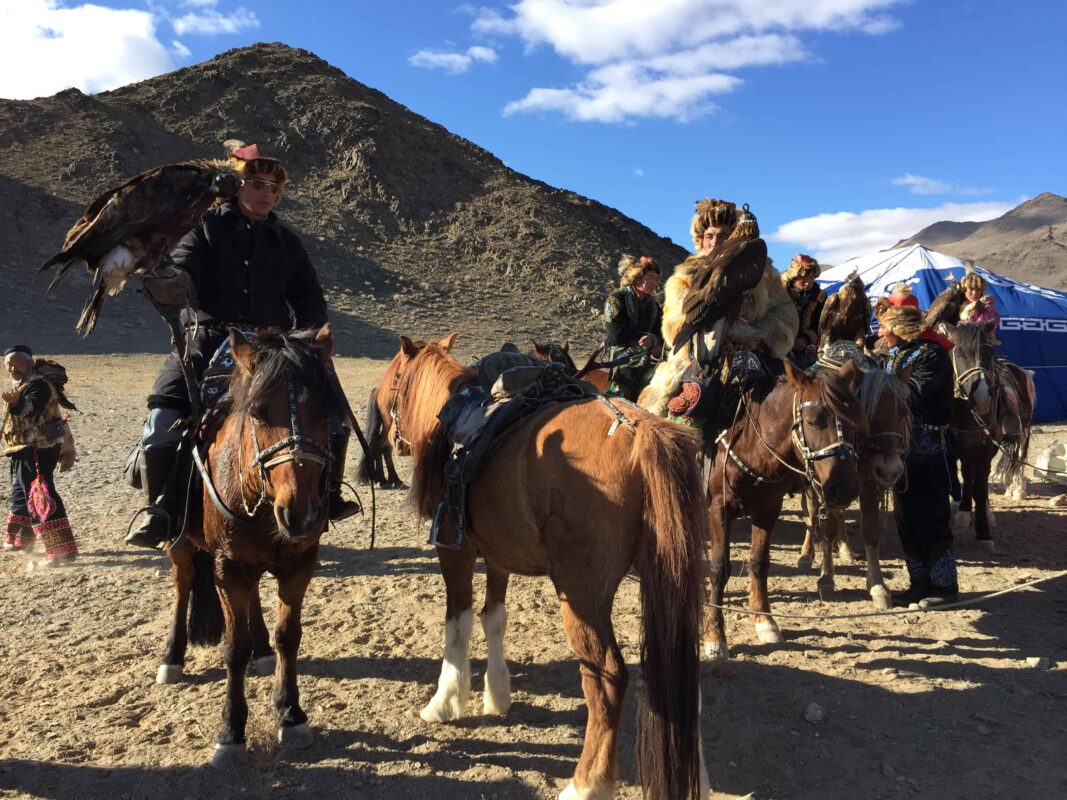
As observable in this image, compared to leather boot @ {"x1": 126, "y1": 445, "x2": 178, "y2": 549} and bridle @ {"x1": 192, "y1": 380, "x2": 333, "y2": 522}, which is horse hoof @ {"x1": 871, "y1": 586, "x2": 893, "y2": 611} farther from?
leather boot @ {"x1": 126, "y1": 445, "x2": 178, "y2": 549}

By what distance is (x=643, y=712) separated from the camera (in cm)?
267

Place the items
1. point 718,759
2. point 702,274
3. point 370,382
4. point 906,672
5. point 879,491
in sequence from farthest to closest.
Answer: point 370,382
point 879,491
point 702,274
point 906,672
point 718,759

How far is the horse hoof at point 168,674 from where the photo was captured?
4148 millimetres

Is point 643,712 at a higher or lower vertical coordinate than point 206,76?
lower

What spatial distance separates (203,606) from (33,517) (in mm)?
3073

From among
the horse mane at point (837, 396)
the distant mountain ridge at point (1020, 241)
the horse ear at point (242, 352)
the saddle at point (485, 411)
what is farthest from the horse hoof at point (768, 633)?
the distant mountain ridge at point (1020, 241)

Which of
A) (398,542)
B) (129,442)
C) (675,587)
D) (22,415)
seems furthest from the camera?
(129,442)

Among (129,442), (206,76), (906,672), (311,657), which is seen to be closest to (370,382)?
(129,442)

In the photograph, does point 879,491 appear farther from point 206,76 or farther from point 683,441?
point 206,76

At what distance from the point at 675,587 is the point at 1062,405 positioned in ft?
50.9

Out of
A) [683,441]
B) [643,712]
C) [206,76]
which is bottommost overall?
[643,712]

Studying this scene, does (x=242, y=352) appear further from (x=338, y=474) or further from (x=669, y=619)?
(x=669, y=619)

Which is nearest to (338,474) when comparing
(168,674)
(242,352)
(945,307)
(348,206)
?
(242,352)

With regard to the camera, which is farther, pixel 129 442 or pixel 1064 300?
pixel 1064 300
